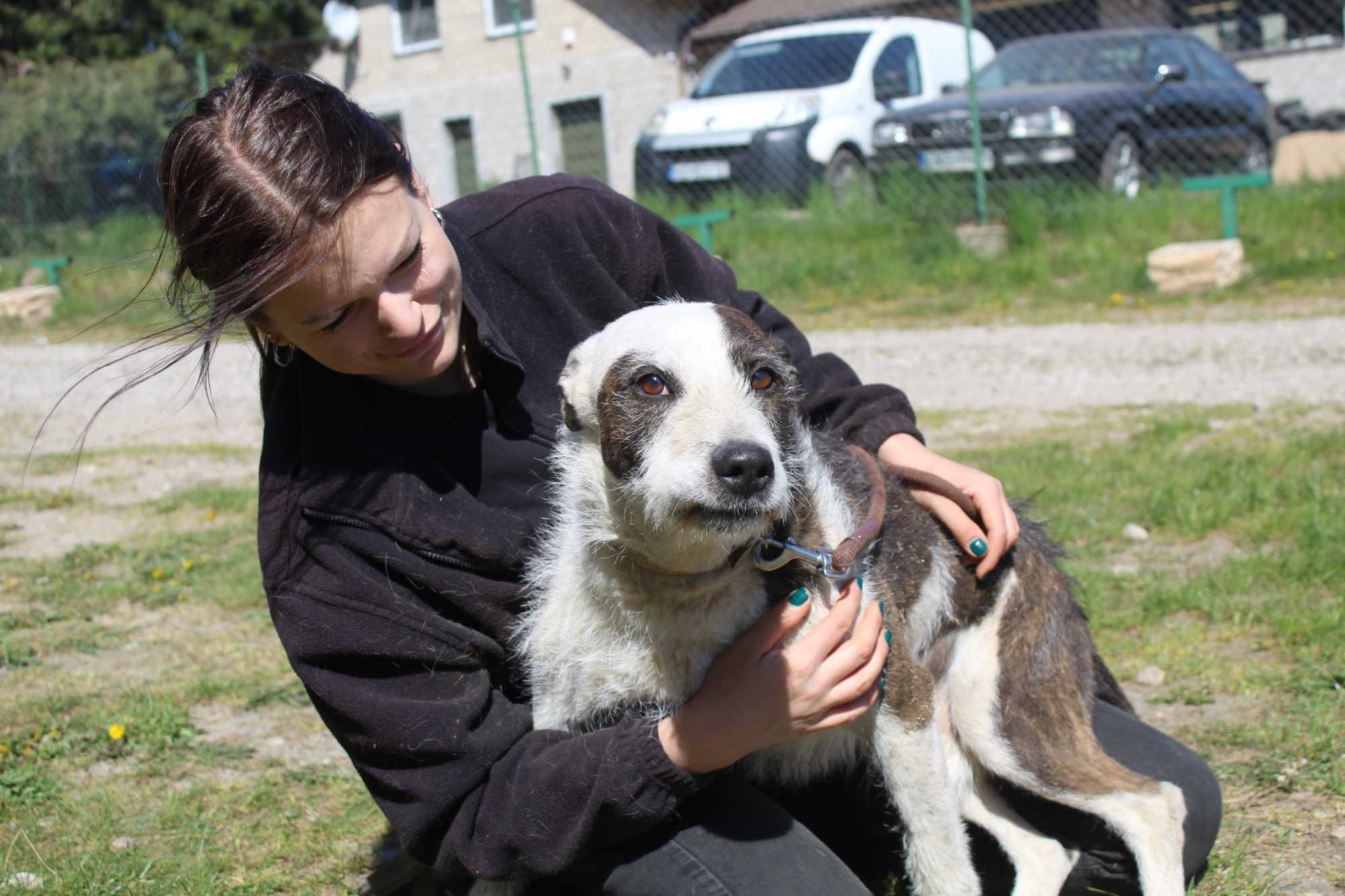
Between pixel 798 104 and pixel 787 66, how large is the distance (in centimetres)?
93

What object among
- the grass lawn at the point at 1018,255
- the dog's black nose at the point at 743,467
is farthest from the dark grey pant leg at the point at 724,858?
the grass lawn at the point at 1018,255

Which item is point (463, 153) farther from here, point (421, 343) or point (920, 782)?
point (920, 782)

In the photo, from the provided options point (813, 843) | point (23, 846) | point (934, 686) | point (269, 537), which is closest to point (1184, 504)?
point (934, 686)

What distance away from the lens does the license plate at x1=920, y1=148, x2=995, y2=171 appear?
10.2 m

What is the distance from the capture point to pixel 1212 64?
442 inches

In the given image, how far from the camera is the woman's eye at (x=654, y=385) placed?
2275 millimetres

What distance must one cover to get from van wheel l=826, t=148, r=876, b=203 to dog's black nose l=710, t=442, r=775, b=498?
9.45m

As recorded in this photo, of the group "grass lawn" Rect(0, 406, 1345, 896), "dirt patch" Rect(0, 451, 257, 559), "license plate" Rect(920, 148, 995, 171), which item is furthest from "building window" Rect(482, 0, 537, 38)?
"grass lawn" Rect(0, 406, 1345, 896)

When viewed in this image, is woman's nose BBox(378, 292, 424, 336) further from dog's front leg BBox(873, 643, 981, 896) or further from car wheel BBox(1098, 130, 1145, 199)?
car wheel BBox(1098, 130, 1145, 199)

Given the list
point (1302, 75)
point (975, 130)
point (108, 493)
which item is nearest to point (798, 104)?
point (975, 130)

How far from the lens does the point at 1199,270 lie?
872cm

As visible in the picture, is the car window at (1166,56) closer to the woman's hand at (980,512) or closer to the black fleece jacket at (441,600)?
the woman's hand at (980,512)

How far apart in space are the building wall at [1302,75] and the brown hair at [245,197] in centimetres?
1535

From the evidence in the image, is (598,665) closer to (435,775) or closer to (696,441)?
(435,775)
